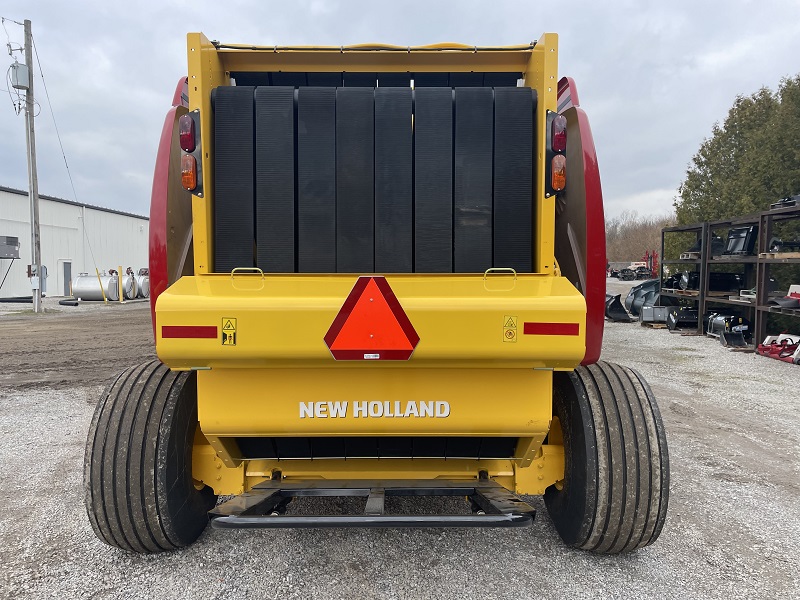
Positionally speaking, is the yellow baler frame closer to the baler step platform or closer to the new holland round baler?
the new holland round baler

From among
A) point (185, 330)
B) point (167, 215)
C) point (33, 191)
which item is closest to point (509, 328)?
point (185, 330)

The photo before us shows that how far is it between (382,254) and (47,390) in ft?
21.0

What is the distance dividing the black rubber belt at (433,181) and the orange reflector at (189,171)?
3.18ft

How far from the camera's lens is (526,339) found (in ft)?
6.65

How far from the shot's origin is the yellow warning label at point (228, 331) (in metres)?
2.00

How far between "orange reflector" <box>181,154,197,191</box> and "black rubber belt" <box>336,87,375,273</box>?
62 cm

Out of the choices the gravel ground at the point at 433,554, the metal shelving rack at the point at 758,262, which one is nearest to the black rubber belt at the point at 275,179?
the gravel ground at the point at 433,554

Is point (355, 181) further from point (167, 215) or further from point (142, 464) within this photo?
point (142, 464)

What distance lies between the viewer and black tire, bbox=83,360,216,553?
2510 mm

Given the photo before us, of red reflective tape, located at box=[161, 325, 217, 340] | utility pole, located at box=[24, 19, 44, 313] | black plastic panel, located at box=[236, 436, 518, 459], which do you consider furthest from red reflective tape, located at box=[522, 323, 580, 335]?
utility pole, located at box=[24, 19, 44, 313]

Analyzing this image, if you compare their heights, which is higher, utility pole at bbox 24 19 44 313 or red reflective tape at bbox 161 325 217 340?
utility pole at bbox 24 19 44 313

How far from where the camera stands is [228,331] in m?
2.00

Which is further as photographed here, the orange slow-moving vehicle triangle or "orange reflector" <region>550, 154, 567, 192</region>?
"orange reflector" <region>550, 154, 567, 192</region>

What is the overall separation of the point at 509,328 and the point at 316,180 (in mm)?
1098
